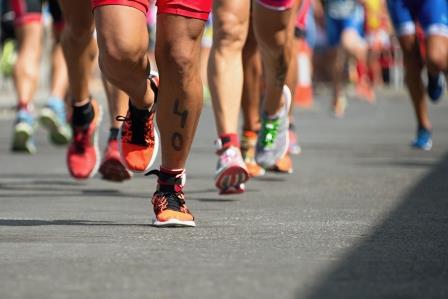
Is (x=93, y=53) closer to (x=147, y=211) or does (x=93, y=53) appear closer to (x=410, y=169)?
(x=147, y=211)

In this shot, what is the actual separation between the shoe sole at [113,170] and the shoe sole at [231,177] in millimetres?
829

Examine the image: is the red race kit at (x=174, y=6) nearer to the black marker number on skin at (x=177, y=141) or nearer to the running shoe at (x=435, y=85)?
the black marker number on skin at (x=177, y=141)

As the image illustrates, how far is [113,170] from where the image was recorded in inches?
328

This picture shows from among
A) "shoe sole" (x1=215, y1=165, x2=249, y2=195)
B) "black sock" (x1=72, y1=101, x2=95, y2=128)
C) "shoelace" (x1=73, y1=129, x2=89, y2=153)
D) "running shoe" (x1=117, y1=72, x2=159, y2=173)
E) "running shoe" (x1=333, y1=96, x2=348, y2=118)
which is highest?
"running shoe" (x1=117, y1=72, x2=159, y2=173)

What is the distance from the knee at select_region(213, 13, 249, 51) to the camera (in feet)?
25.5

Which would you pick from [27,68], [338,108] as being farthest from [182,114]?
[338,108]

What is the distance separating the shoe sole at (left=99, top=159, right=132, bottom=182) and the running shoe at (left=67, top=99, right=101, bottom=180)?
14cm

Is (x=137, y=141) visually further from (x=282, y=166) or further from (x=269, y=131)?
(x=282, y=166)

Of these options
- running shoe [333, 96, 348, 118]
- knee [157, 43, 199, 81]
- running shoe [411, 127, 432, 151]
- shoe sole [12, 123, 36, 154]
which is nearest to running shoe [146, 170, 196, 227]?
knee [157, 43, 199, 81]

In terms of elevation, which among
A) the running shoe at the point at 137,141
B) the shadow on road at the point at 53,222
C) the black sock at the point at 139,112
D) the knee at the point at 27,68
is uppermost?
the black sock at the point at 139,112

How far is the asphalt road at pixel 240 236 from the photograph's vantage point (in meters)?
4.53

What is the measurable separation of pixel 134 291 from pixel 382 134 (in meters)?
10.5

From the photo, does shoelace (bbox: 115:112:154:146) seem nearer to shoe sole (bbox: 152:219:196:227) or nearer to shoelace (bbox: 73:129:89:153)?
shoe sole (bbox: 152:219:196:227)

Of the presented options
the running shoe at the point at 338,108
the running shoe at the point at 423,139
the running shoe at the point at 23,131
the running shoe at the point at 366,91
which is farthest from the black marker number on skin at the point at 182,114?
the running shoe at the point at 366,91
